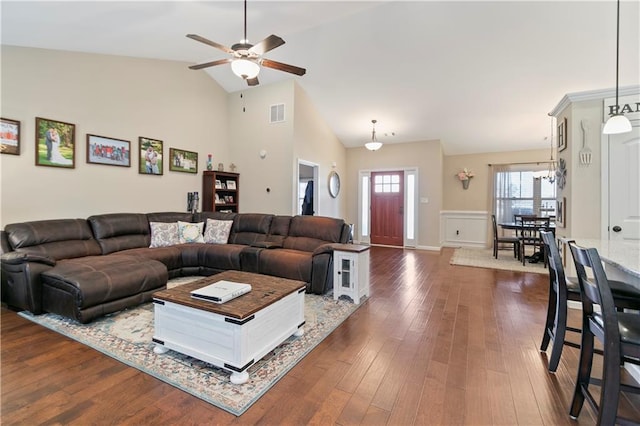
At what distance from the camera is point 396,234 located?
7617mm

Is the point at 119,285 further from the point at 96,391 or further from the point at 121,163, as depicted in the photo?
the point at 121,163

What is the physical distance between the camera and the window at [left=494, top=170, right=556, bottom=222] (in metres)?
7.12

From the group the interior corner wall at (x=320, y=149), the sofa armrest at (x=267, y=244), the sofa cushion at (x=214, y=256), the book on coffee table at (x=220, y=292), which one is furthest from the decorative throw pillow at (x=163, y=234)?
the book on coffee table at (x=220, y=292)

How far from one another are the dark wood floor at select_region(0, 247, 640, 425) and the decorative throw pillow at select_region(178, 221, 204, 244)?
6.77ft

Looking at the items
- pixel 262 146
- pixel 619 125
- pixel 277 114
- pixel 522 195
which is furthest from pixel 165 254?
pixel 522 195

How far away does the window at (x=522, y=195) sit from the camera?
712 centimetres

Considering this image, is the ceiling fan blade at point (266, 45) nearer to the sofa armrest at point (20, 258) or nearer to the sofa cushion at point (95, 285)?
the sofa cushion at point (95, 285)

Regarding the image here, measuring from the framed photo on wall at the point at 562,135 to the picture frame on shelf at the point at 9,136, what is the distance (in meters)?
6.55

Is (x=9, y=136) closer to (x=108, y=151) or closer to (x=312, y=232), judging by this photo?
(x=108, y=151)

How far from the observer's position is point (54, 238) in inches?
136

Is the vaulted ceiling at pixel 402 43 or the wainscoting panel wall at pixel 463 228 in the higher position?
the vaulted ceiling at pixel 402 43

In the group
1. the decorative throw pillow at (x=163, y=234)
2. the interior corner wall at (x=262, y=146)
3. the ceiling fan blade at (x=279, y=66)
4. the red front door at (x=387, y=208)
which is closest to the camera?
the ceiling fan blade at (x=279, y=66)

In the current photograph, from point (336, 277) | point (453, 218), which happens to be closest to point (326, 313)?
point (336, 277)

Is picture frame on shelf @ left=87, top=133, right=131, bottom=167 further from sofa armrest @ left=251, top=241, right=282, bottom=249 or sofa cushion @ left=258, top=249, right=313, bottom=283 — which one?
sofa cushion @ left=258, top=249, right=313, bottom=283
